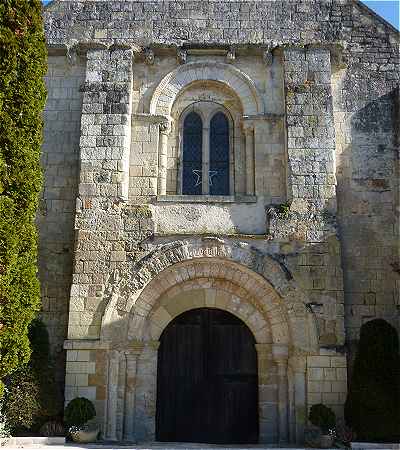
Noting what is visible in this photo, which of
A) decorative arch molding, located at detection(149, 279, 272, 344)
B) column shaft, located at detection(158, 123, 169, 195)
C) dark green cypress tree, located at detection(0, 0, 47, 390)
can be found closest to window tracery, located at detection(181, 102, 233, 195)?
column shaft, located at detection(158, 123, 169, 195)

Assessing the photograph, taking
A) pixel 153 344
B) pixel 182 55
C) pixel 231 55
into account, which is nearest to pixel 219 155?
pixel 231 55

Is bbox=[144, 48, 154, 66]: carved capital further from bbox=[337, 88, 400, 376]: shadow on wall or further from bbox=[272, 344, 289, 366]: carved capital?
bbox=[272, 344, 289, 366]: carved capital

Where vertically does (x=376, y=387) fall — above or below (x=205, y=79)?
below

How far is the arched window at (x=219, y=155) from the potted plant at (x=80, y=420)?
4.27 metres

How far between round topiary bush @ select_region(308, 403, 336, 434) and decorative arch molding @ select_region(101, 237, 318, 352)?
111 centimetres

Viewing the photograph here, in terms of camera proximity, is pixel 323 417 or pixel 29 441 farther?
pixel 323 417

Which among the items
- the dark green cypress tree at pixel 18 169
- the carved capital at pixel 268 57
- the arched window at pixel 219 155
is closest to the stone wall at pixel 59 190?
the dark green cypress tree at pixel 18 169

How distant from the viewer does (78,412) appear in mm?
9375

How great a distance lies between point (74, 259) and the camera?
10.4 meters

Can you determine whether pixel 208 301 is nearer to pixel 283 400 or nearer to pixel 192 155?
pixel 283 400

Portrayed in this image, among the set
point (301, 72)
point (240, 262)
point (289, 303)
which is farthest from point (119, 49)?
point (289, 303)

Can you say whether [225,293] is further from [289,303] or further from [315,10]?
[315,10]

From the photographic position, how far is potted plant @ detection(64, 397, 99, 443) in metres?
9.23

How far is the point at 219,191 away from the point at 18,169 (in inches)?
145
